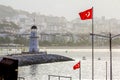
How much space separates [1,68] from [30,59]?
6888 centimetres

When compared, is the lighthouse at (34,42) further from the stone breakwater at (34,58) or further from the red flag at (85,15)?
the red flag at (85,15)

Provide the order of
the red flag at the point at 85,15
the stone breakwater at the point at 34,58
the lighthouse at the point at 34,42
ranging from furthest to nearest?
1. the lighthouse at the point at 34,42
2. the stone breakwater at the point at 34,58
3. the red flag at the point at 85,15

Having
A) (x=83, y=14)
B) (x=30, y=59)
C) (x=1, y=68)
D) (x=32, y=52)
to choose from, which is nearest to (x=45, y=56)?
(x=32, y=52)

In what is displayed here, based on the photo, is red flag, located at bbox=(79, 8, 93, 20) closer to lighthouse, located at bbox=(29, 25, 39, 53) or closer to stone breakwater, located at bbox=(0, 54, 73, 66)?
stone breakwater, located at bbox=(0, 54, 73, 66)

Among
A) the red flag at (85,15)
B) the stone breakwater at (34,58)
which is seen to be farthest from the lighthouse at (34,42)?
the red flag at (85,15)

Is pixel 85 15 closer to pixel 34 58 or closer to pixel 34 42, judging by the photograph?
pixel 34 58

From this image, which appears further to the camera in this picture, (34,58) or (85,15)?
(34,58)

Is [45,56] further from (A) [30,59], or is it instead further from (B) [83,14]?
(B) [83,14]

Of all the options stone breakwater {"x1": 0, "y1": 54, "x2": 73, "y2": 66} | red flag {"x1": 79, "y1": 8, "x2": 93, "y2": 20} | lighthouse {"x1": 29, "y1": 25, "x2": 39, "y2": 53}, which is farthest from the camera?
lighthouse {"x1": 29, "y1": 25, "x2": 39, "y2": 53}

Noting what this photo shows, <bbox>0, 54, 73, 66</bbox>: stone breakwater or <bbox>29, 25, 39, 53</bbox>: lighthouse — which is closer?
<bbox>0, 54, 73, 66</bbox>: stone breakwater

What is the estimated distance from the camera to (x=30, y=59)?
78875 mm

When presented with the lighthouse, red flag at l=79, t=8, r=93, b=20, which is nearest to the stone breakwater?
the lighthouse

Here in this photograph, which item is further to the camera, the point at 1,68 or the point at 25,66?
the point at 25,66

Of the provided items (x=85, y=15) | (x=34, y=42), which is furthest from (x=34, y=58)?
(x=85, y=15)
